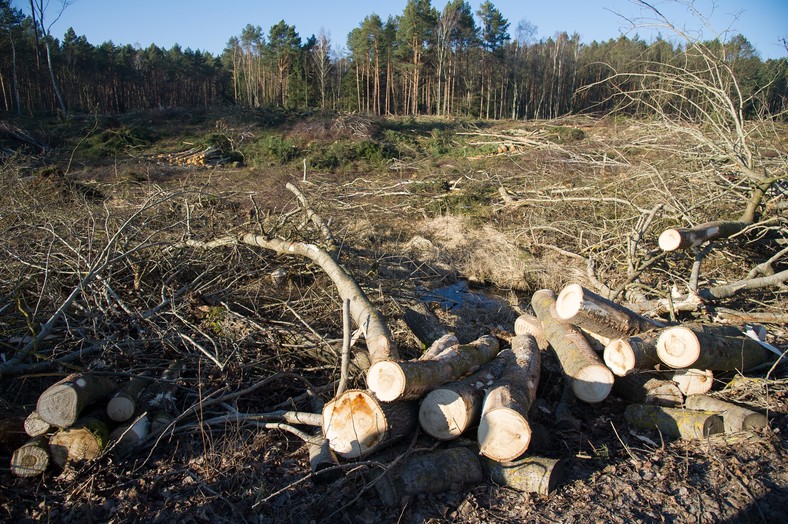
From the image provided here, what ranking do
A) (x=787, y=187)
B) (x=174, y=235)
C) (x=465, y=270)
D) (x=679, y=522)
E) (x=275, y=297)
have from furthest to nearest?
(x=465, y=270), (x=787, y=187), (x=174, y=235), (x=275, y=297), (x=679, y=522)

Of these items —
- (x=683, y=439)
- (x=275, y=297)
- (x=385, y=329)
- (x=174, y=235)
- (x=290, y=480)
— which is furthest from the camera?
(x=174, y=235)

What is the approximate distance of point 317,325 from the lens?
4.66 metres

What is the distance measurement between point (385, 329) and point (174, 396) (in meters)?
1.56

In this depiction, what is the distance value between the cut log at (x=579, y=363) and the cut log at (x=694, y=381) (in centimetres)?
59

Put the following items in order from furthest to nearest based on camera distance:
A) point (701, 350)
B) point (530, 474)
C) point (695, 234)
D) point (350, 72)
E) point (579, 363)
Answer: point (350, 72), point (695, 234), point (579, 363), point (701, 350), point (530, 474)

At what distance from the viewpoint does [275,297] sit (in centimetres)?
496

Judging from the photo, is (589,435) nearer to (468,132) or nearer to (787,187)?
(787,187)

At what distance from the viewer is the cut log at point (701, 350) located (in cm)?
343

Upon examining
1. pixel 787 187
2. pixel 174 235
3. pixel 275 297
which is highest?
pixel 787 187

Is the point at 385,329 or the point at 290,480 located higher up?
the point at 385,329

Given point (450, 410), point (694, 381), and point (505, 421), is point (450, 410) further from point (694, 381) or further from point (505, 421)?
point (694, 381)

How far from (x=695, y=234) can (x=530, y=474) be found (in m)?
3.36

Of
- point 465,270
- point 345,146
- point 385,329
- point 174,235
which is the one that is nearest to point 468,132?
point 345,146

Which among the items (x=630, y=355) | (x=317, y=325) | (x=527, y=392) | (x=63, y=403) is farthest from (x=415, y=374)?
(x=63, y=403)
